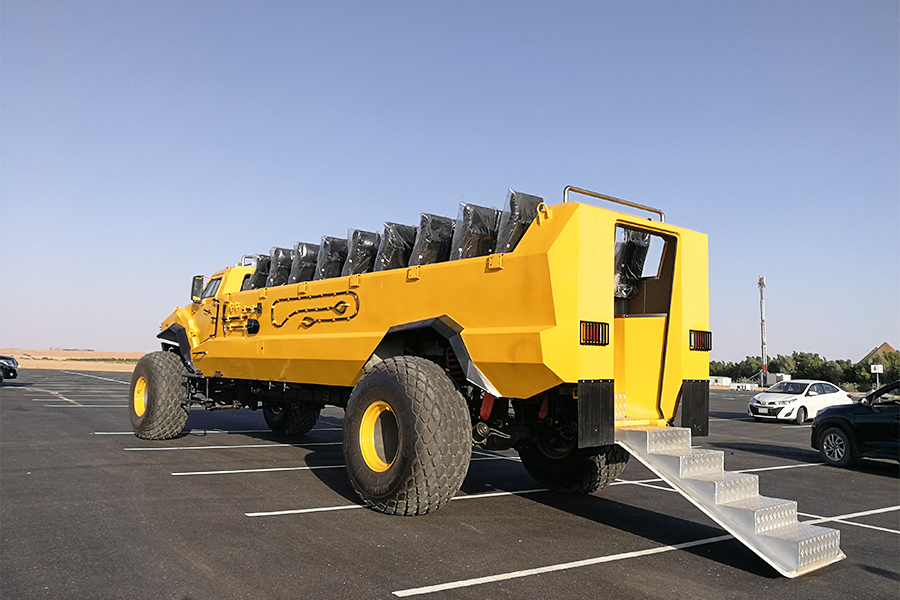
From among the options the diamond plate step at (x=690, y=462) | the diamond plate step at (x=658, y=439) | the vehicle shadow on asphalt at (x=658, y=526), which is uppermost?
the diamond plate step at (x=658, y=439)

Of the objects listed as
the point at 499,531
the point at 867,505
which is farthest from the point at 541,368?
the point at 867,505

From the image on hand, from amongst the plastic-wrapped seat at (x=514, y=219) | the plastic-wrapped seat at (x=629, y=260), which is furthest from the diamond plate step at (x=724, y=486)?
the plastic-wrapped seat at (x=514, y=219)

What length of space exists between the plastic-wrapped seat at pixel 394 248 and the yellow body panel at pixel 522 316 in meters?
0.40

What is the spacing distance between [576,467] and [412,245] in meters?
3.19

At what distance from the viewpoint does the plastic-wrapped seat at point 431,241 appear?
7.42 meters

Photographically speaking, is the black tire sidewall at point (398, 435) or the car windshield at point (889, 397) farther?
the car windshield at point (889, 397)

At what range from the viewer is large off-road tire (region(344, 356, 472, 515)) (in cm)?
588

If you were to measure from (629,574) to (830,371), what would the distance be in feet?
178

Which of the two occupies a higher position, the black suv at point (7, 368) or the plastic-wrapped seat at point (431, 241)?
the plastic-wrapped seat at point (431, 241)

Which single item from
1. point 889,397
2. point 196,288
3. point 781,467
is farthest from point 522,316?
point 889,397

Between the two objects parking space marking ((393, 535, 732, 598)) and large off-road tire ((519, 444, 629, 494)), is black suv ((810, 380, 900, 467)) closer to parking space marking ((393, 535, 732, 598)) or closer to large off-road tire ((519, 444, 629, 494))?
large off-road tire ((519, 444, 629, 494))

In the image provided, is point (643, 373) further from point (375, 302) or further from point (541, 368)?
point (375, 302)

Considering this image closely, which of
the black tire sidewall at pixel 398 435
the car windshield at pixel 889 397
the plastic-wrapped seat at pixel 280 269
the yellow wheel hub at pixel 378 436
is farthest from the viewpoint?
the car windshield at pixel 889 397

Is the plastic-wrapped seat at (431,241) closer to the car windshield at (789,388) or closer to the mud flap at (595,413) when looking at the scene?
the mud flap at (595,413)
